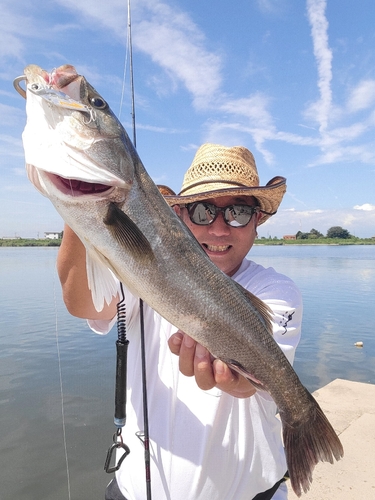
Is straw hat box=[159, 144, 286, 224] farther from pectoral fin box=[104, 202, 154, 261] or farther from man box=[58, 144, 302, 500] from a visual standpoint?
pectoral fin box=[104, 202, 154, 261]

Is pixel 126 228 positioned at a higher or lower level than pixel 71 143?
lower

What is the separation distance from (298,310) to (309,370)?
9.50 meters

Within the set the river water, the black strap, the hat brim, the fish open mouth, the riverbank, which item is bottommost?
the river water

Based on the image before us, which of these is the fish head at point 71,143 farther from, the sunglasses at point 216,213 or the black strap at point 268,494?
the black strap at point 268,494

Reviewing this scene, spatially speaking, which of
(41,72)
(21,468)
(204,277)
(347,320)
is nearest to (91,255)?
(204,277)

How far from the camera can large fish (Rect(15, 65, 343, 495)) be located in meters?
2.01

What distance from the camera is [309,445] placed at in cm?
243

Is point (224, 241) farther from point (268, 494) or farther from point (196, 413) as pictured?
point (268, 494)

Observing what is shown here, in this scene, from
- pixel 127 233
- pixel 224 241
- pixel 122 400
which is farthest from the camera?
pixel 224 241

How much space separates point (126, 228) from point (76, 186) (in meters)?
0.33

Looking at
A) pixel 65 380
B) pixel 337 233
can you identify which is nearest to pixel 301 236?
pixel 337 233

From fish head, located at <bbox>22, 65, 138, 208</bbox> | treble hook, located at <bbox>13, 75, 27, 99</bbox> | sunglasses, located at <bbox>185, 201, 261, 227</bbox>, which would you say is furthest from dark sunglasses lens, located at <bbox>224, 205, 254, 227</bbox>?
treble hook, located at <bbox>13, 75, 27, 99</bbox>

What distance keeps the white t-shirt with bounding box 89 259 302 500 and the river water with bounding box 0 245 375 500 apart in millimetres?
296

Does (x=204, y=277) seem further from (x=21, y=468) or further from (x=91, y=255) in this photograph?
(x=21, y=468)
